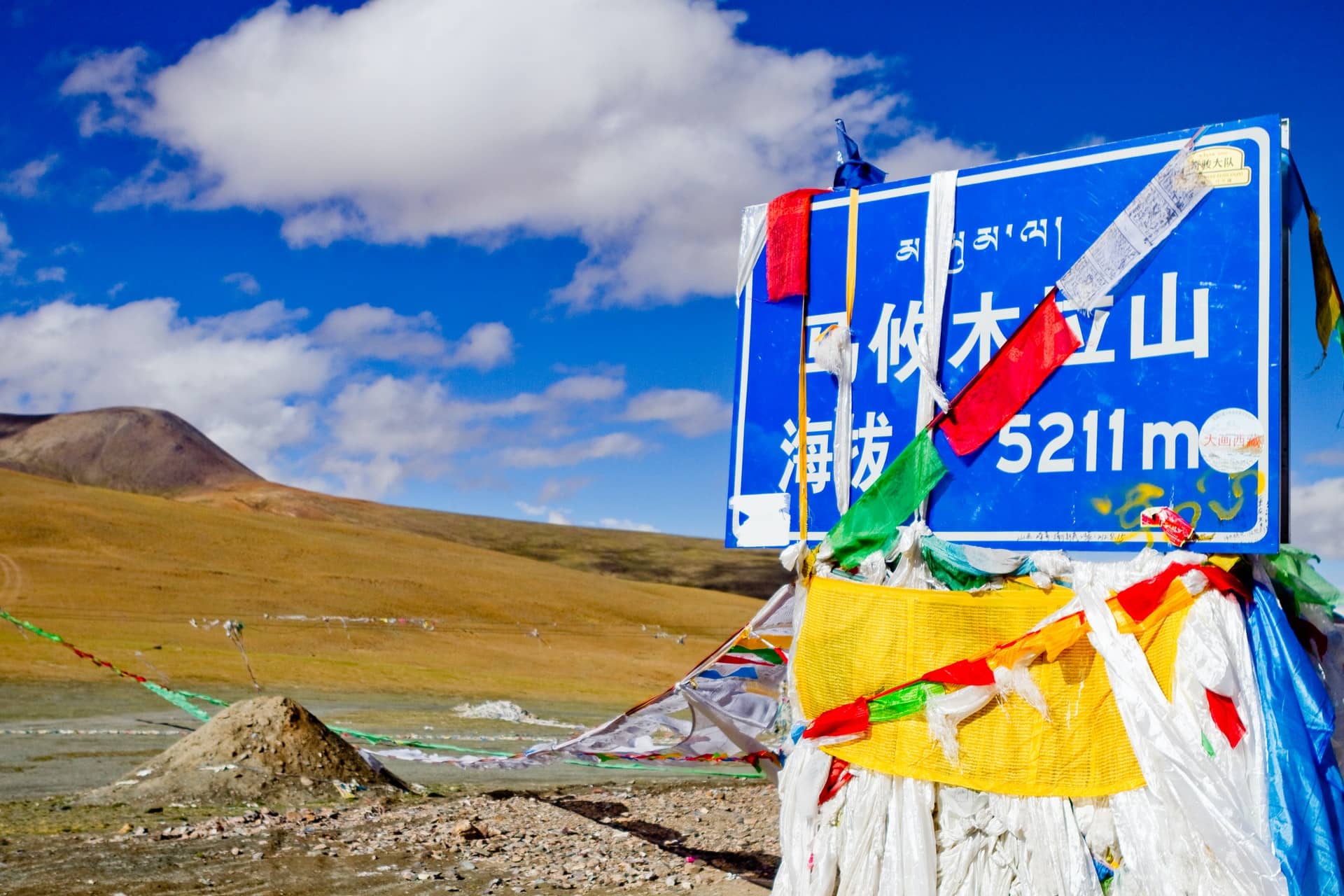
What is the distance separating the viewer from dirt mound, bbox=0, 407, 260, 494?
107625 mm

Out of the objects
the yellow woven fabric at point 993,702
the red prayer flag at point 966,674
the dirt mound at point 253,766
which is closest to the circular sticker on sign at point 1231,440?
the yellow woven fabric at point 993,702

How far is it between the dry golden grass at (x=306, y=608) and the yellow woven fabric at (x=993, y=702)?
15.8 metres

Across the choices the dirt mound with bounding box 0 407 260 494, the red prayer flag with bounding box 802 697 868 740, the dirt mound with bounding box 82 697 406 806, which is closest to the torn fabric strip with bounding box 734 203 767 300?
the red prayer flag with bounding box 802 697 868 740

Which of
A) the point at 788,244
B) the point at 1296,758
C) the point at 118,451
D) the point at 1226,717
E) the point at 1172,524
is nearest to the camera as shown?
the point at 1296,758

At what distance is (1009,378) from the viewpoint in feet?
12.9

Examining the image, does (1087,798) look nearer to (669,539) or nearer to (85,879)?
(85,879)

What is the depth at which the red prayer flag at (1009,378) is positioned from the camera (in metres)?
3.86

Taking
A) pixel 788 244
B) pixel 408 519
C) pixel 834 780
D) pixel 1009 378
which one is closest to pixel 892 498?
pixel 1009 378

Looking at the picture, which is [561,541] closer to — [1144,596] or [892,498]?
[892,498]

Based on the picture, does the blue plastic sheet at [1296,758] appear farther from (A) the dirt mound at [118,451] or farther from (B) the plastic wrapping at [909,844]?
(A) the dirt mound at [118,451]

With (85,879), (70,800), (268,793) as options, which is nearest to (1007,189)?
(85,879)

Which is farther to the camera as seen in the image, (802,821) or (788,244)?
(788,244)

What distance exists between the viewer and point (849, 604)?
4.05m

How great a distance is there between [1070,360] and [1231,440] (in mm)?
574
